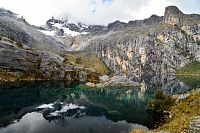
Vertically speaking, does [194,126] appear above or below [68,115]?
above

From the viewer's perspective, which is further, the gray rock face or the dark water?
A: the dark water

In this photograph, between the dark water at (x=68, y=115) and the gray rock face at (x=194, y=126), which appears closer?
the gray rock face at (x=194, y=126)

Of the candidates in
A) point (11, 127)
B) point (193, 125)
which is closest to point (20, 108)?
point (11, 127)

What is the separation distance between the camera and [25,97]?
153 meters

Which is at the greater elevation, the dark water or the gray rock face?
the gray rock face

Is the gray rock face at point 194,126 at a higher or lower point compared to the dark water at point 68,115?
higher

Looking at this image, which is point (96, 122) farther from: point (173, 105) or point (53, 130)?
point (173, 105)

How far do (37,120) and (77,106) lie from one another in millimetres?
35643

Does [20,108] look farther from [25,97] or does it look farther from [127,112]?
[127,112]

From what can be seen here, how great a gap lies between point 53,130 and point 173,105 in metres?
44.9

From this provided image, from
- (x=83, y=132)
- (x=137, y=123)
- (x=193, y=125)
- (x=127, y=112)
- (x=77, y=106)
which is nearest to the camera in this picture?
(x=193, y=125)

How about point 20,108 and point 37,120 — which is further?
point 20,108

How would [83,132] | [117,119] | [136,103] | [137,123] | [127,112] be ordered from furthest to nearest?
1. [136,103]
2. [127,112]
3. [117,119]
4. [137,123]
5. [83,132]

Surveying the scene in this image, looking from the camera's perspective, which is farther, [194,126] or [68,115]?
[68,115]
